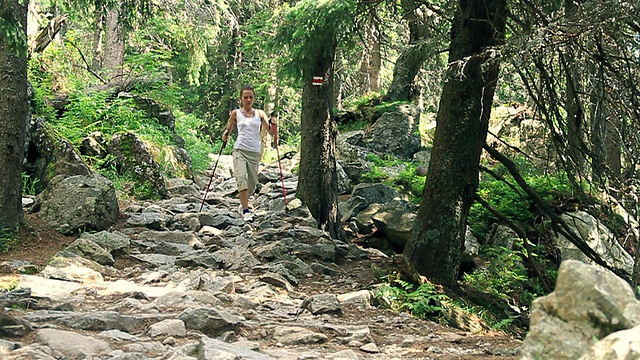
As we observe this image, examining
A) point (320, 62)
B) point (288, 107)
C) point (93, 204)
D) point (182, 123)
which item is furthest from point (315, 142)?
point (288, 107)

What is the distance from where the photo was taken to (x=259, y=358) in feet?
13.3

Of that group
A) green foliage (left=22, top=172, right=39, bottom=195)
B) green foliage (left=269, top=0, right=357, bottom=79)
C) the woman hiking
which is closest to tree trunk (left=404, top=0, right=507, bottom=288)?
green foliage (left=269, top=0, right=357, bottom=79)

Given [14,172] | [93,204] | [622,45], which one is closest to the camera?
[622,45]

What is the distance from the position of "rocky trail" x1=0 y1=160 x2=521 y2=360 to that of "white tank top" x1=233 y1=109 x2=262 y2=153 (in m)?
1.28

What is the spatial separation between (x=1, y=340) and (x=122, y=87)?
53.4 feet

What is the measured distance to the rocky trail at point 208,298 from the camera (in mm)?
4531

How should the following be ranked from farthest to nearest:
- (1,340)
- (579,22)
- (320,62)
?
(320,62) < (579,22) < (1,340)

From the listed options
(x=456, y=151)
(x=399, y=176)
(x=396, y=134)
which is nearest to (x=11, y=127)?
(x=456, y=151)

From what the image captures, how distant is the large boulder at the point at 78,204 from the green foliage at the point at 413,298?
181 inches

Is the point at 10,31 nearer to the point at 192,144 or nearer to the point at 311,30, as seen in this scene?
the point at 311,30

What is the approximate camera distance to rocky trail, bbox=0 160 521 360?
14.9 ft

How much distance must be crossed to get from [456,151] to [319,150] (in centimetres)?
335

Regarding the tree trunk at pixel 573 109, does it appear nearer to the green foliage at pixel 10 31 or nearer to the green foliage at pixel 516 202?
the green foliage at pixel 516 202

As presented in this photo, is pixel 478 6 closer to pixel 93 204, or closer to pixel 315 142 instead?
pixel 315 142
